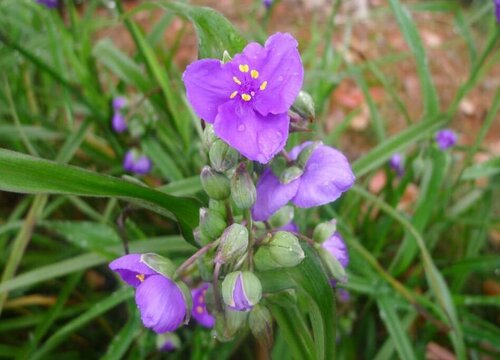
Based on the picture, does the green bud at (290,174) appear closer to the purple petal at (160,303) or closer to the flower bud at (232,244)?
the flower bud at (232,244)

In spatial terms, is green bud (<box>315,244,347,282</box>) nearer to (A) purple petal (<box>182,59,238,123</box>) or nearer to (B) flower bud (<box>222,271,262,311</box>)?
(B) flower bud (<box>222,271,262,311</box>)

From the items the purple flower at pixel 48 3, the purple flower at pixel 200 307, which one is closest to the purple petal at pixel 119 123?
the purple flower at pixel 48 3

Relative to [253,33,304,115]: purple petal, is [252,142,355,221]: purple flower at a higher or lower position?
lower

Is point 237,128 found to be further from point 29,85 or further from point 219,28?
point 29,85

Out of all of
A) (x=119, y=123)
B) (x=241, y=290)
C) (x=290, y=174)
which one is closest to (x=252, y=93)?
(x=290, y=174)

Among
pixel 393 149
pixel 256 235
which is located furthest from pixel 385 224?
pixel 256 235

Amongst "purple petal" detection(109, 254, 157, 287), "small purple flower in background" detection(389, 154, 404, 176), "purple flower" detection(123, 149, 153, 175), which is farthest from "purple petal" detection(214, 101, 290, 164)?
"small purple flower in background" detection(389, 154, 404, 176)

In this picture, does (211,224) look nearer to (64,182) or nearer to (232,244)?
(232,244)

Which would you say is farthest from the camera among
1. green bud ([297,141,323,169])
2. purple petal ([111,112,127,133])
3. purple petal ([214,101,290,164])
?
purple petal ([111,112,127,133])

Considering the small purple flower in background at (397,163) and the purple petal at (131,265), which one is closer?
the purple petal at (131,265)
